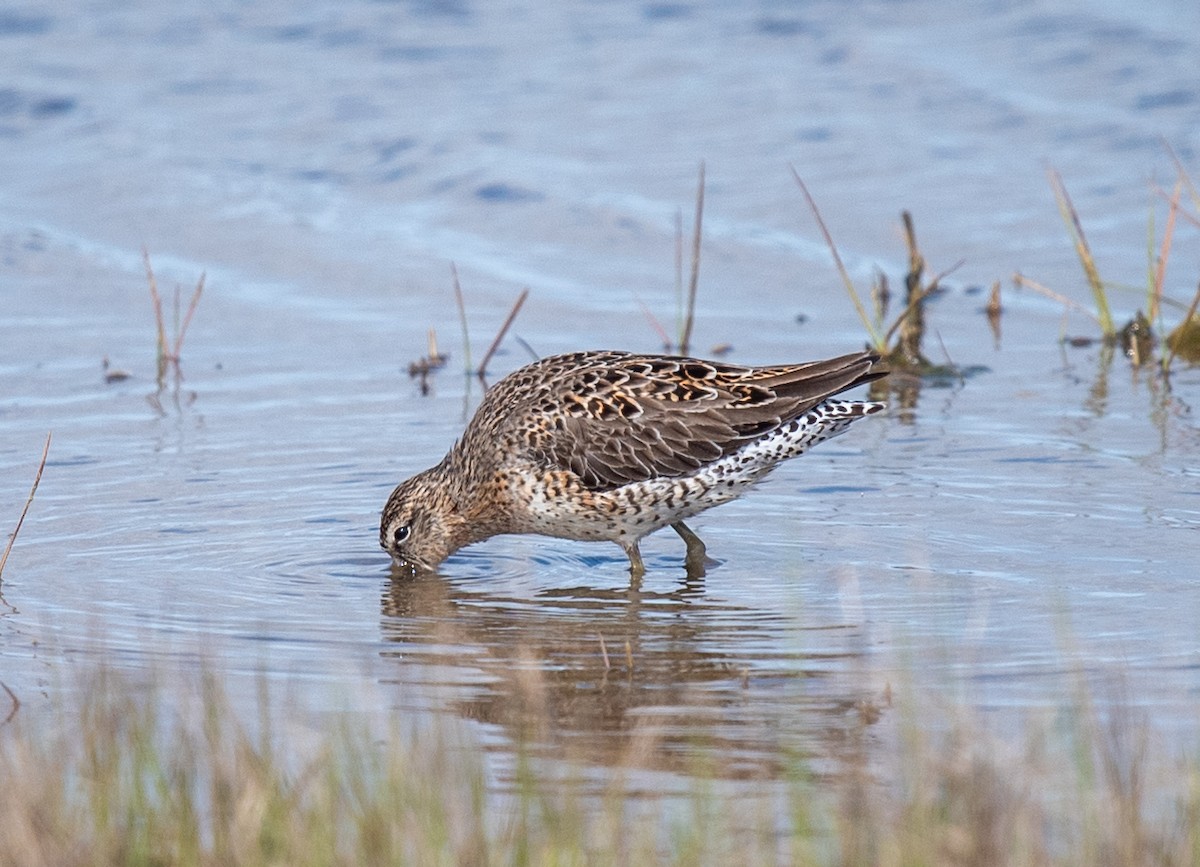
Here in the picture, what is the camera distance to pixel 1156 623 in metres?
6.54

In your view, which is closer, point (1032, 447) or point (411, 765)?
point (411, 765)

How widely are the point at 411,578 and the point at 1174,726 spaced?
3321 millimetres

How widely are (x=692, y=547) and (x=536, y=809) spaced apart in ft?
10.6

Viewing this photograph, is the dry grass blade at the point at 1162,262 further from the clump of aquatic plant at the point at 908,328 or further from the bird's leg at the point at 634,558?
the bird's leg at the point at 634,558

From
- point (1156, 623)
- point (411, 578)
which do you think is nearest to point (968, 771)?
point (1156, 623)

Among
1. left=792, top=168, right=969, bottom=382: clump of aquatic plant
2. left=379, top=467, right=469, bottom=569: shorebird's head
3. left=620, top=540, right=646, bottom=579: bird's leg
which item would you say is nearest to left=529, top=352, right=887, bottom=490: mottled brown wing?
left=620, top=540, right=646, bottom=579: bird's leg

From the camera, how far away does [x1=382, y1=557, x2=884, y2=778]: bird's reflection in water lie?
5.45 m

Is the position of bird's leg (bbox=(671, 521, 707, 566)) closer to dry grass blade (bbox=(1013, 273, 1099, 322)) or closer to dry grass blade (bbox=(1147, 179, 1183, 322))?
dry grass blade (bbox=(1013, 273, 1099, 322))

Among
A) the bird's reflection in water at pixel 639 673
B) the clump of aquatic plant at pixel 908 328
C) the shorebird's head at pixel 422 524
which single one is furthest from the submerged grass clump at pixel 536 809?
the clump of aquatic plant at pixel 908 328

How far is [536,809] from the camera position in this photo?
4.80 meters

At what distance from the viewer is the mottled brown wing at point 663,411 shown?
7.77m

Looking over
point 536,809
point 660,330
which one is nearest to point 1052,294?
point 660,330

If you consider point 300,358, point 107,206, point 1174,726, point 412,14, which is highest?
point 412,14

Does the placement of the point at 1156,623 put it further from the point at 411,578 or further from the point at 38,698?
the point at 38,698
